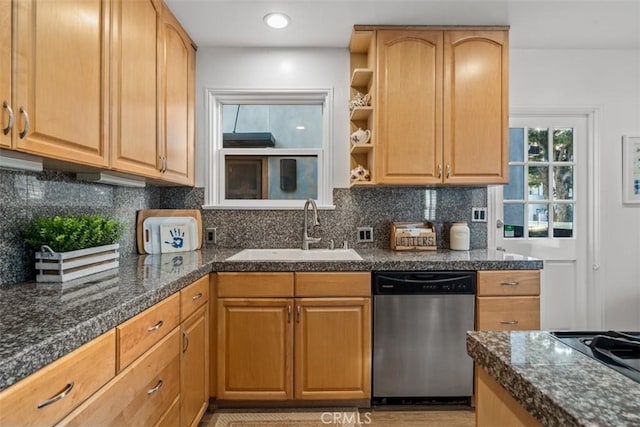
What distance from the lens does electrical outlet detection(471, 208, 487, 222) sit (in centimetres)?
260

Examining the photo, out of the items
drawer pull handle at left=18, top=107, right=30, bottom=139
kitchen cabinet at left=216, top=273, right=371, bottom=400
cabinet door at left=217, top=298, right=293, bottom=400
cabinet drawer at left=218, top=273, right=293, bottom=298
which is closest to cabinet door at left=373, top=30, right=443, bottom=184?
kitchen cabinet at left=216, top=273, right=371, bottom=400

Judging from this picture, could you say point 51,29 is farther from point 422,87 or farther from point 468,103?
point 468,103

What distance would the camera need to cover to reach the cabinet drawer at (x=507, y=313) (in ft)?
6.38

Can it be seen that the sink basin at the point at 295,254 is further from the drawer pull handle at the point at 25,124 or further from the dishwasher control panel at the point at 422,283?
the drawer pull handle at the point at 25,124

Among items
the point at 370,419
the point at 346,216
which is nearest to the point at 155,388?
the point at 370,419

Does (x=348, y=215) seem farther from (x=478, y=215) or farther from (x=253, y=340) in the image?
(x=253, y=340)

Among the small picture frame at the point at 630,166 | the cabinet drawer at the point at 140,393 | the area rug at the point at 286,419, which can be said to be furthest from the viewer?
the small picture frame at the point at 630,166

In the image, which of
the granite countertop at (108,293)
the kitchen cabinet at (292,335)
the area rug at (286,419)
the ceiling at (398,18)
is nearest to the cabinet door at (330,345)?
the kitchen cabinet at (292,335)

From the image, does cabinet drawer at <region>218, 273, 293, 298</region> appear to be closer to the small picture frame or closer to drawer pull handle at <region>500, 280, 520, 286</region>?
drawer pull handle at <region>500, 280, 520, 286</region>

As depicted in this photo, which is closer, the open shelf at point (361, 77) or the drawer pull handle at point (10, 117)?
the drawer pull handle at point (10, 117)

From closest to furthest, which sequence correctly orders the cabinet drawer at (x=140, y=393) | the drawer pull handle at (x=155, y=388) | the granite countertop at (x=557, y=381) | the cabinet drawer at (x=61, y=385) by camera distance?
1. the granite countertop at (x=557, y=381)
2. the cabinet drawer at (x=61, y=385)
3. the cabinet drawer at (x=140, y=393)
4. the drawer pull handle at (x=155, y=388)

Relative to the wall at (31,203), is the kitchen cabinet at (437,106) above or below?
above

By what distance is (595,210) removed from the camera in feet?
8.75

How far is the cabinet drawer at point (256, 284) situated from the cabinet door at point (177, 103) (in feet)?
2.46
